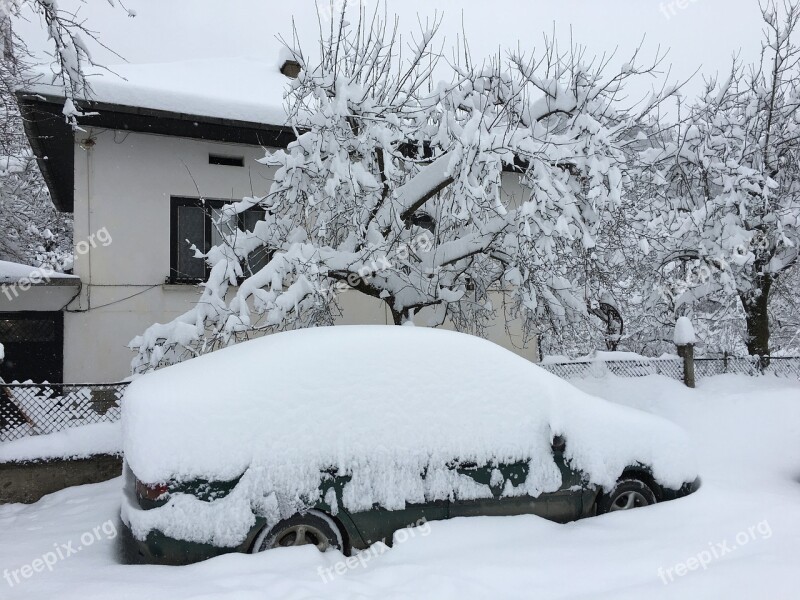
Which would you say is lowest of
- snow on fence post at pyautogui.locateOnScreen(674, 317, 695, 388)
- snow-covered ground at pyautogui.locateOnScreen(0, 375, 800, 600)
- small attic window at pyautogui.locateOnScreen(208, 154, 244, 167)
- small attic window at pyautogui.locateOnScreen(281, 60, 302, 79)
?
snow-covered ground at pyautogui.locateOnScreen(0, 375, 800, 600)

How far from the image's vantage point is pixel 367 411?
3607mm

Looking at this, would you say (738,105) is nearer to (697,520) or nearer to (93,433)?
(697,520)

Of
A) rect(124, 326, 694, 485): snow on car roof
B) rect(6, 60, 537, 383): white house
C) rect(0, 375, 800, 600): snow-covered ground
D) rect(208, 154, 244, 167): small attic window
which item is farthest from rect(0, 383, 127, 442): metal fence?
rect(208, 154, 244, 167): small attic window

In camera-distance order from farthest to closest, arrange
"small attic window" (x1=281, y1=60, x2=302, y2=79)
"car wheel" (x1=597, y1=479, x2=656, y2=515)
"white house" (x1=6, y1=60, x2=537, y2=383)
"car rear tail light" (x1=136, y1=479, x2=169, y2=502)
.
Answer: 1. "small attic window" (x1=281, y1=60, x2=302, y2=79)
2. "white house" (x1=6, y1=60, x2=537, y2=383)
3. "car wheel" (x1=597, y1=479, x2=656, y2=515)
4. "car rear tail light" (x1=136, y1=479, x2=169, y2=502)

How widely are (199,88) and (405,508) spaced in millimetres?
8661

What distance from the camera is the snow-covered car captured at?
10.6 ft

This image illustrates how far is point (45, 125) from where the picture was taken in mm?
8469

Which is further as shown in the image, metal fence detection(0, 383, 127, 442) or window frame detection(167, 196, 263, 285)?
window frame detection(167, 196, 263, 285)

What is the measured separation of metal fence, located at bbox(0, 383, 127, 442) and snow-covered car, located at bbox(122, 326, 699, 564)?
7.49 ft

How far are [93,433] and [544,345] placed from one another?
827 cm

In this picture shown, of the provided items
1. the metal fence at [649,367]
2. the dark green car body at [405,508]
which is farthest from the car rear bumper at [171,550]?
the metal fence at [649,367]

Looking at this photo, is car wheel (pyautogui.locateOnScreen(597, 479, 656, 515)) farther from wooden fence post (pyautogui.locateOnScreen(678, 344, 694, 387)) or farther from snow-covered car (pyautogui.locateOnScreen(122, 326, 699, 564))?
wooden fence post (pyautogui.locateOnScreen(678, 344, 694, 387))

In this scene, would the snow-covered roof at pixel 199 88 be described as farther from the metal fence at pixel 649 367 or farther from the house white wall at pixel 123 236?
the metal fence at pixel 649 367

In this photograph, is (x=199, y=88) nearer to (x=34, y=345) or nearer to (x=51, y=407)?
(x=34, y=345)
